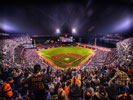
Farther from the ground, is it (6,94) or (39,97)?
(39,97)

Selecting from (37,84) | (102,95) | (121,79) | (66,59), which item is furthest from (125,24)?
(37,84)

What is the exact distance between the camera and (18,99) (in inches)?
153

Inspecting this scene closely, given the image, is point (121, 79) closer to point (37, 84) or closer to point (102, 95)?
point (102, 95)

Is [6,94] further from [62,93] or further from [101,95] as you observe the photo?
[101,95]

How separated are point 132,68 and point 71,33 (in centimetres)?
6029

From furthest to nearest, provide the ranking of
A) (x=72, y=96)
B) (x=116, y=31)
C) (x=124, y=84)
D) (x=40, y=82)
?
(x=116, y=31) → (x=124, y=84) → (x=72, y=96) → (x=40, y=82)

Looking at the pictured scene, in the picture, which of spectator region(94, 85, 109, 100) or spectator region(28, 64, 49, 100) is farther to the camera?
spectator region(94, 85, 109, 100)

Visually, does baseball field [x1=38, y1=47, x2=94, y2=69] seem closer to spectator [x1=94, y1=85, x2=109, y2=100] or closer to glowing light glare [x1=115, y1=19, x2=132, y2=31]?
spectator [x1=94, y1=85, x2=109, y2=100]

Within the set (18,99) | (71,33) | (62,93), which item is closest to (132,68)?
(62,93)

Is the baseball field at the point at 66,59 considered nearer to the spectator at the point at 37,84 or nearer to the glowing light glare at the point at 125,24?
the spectator at the point at 37,84

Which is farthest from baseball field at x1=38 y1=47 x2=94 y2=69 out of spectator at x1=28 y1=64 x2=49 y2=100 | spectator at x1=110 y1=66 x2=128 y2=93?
spectator at x1=28 y1=64 x2=49 y2=100

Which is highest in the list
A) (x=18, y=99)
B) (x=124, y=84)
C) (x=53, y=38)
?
(x=53, y=38)

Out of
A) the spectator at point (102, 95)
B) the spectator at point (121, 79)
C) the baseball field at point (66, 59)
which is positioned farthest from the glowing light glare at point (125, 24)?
the spectator at point (102, 95)

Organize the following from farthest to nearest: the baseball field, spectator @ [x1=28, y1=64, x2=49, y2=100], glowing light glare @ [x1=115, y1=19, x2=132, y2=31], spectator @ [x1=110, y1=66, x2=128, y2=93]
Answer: glowing light glare @ [x1=115, y1=19, x2=132, y2=31], the baseball field, spectator @ [x1=110, y1=66, x2=128, y2=93], spectator @ [x1=28, y1=64, x2=49, y2=100]
